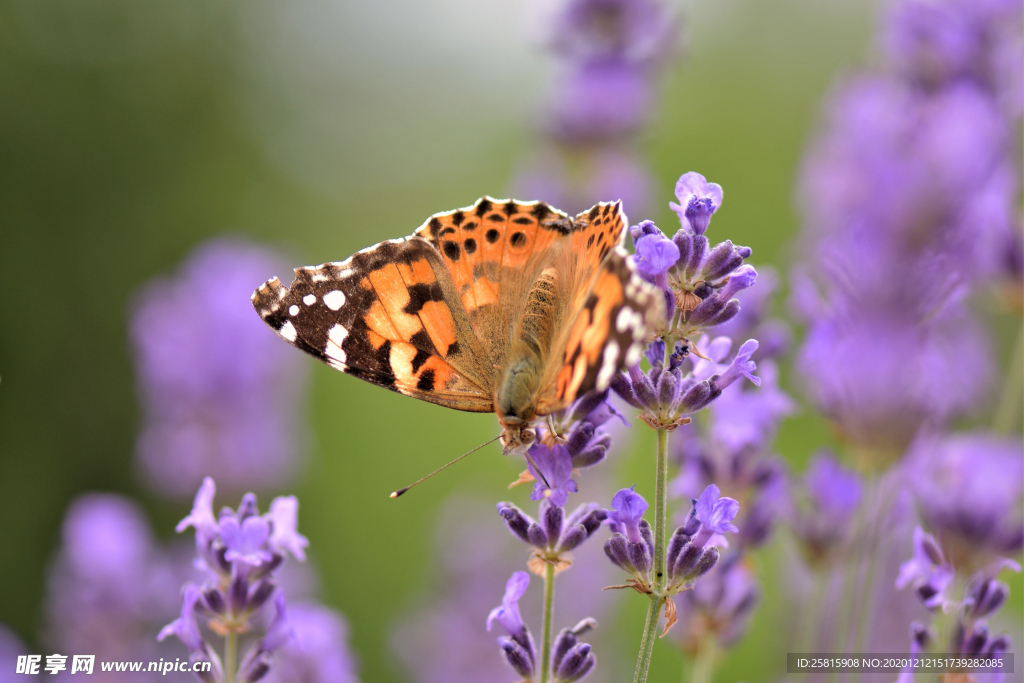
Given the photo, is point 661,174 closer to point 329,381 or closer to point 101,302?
point 329,381

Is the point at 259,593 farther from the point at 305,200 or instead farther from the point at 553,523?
the point at 305,200

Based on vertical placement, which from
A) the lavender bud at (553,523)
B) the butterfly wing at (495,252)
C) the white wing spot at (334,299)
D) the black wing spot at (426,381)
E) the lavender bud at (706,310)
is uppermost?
the butterfly wing at (495,252)

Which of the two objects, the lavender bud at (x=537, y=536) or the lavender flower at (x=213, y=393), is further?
the lavender flower at (x=213, y=393)

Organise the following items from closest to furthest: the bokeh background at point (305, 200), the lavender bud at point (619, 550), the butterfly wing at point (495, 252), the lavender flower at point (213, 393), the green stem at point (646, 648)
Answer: the green stem at point (646, 648) → the lavender bud at point (619, 550) → the butterfly wing at point (495, 252) → the lavender flower at point (213, 393) → the bokeh background at point (305, 200)

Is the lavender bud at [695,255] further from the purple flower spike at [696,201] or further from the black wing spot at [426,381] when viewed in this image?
the black wing spot at [426,381]

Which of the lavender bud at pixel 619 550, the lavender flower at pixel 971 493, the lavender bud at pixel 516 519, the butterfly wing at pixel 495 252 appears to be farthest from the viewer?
the butterfly wing at pixel 495 252

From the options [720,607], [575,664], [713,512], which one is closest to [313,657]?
[575,664]

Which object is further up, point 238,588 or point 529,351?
point 529,351

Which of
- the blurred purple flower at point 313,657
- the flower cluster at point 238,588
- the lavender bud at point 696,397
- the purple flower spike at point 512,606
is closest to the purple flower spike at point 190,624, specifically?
the flower cluster at point 238,588
